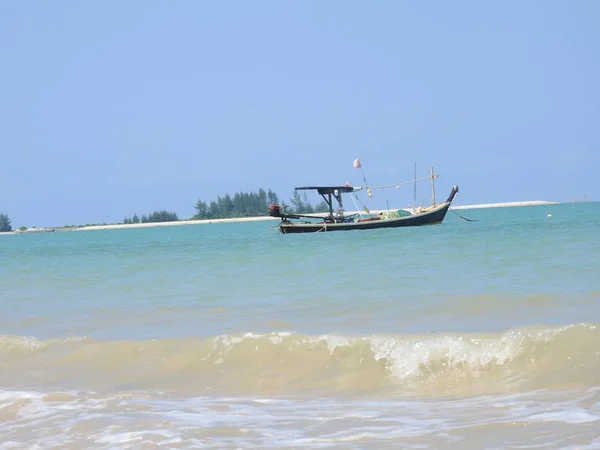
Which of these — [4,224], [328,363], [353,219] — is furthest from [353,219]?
[4,224]

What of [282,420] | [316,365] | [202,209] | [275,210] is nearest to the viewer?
[282,420]

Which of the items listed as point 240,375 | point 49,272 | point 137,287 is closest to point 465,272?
point 137,287

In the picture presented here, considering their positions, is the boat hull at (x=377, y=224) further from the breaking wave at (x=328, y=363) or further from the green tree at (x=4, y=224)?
the green tree at (x=4, y=224)

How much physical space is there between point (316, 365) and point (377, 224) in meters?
45.4

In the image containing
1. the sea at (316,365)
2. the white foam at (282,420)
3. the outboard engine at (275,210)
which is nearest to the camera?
the white foam at (282,420)

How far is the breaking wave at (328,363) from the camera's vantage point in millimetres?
8359

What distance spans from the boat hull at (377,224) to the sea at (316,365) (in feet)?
118

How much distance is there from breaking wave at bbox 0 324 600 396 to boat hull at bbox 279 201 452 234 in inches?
1733

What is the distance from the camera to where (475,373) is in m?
8.60

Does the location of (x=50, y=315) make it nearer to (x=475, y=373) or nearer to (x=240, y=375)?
(x=240, y=375)

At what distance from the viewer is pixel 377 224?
54438mm

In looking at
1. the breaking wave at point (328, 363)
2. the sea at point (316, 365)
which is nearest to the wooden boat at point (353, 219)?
the sea at point (316, 365)

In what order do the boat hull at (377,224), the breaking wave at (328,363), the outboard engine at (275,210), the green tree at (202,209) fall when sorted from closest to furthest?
the breaking wave at (328,363), the boat hull at (377,224), the outboard engine at (275,210), the green tree at (202,209)

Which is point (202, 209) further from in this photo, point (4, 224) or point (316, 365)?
point (316, 365)
